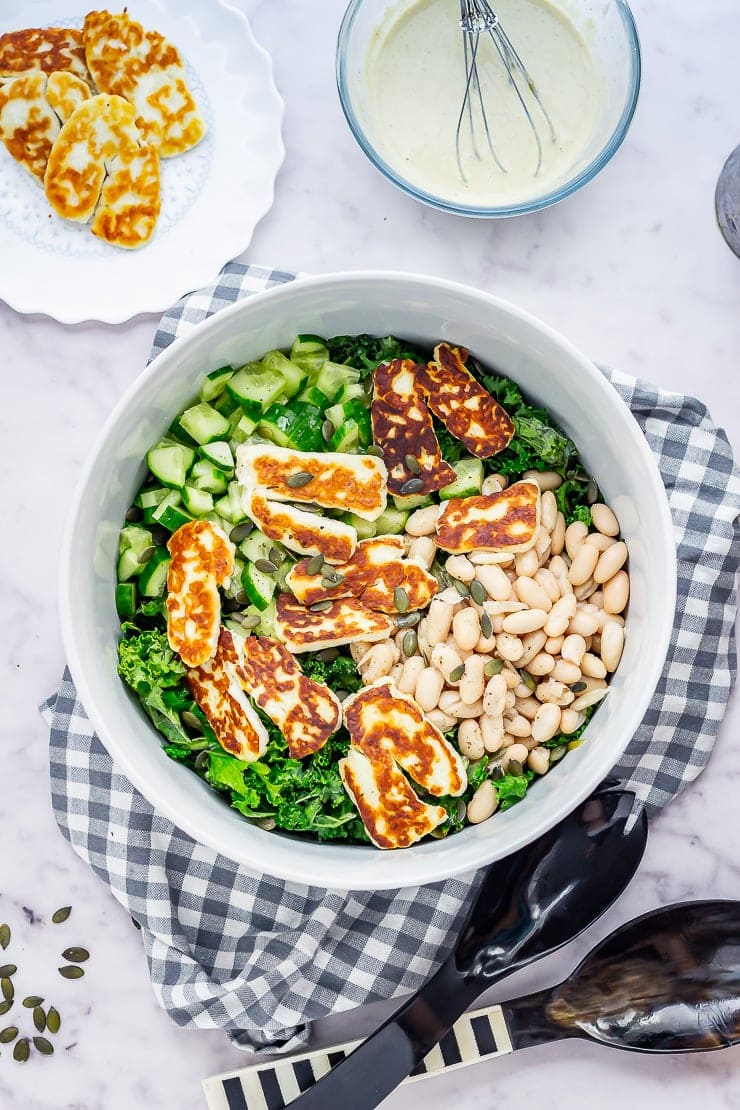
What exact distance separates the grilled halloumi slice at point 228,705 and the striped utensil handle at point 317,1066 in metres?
0.96

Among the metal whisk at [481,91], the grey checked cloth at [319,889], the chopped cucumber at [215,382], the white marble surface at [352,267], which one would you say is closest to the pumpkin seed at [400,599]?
the chopped cucumber at [215,382]

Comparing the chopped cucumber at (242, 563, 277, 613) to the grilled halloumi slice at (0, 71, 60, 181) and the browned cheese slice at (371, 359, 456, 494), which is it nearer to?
the browned cheese slice at (371, 359, 456, 494)

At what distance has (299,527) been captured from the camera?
7.82 feet

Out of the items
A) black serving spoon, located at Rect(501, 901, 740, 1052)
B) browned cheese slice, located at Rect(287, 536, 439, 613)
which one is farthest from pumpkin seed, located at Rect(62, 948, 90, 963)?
browned cheese slice, located at Rect(287, 536, 439, 613)

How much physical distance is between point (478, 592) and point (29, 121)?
1.82m

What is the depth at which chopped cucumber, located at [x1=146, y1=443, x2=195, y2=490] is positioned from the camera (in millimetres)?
2416

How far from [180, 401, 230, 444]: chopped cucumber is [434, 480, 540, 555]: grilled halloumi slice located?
565 mm

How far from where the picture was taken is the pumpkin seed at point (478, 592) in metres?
2.37

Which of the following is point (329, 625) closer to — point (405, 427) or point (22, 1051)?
point (405, 427)

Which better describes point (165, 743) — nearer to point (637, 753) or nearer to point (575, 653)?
point (575, 653)

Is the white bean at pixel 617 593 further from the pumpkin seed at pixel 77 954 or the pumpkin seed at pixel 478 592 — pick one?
the pumpkin seed at pixel 77 954

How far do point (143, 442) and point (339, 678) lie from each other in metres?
0.71

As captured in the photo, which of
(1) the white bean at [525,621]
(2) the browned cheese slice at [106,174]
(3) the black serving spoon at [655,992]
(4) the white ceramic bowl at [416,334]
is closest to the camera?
(4) the white ceramic bowl at [416,334]

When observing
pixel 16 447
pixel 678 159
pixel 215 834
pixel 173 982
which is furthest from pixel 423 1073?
pixel 678 159
